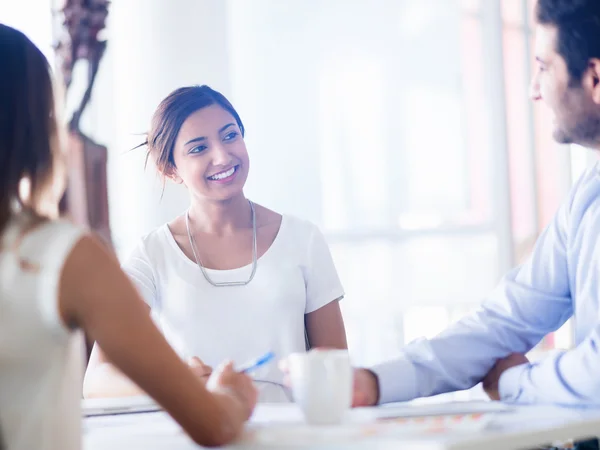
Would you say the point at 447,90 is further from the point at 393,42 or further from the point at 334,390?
the point at 334,390

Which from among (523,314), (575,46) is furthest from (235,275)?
(575,46)

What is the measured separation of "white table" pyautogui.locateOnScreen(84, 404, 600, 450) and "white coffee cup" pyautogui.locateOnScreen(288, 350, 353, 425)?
0.08 ft

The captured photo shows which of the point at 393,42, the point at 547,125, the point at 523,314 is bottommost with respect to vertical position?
the point at 523,314

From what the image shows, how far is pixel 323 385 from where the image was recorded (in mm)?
1116

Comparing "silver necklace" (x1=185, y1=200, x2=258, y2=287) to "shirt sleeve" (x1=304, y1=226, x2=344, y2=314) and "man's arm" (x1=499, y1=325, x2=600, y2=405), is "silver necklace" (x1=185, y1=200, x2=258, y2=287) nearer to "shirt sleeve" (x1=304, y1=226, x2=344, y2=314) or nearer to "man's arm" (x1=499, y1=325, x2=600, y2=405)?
"shirt sleeve" (x1=304, y1=226, x2=344, y2=314)

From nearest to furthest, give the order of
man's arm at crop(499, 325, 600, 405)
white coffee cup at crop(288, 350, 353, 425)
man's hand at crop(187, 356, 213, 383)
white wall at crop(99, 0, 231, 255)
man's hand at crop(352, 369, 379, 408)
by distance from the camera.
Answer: white coffee cup at crop(288, 350, 353, 425) → man's arm at crop(499, 325, 600, 405) → man's hand at crop(352, 369, 379, 408) → man's hand at crop(187, 356, 213, 383) → white wall at crop(99, 0, 231, 255)

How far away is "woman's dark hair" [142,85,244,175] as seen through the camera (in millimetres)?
2090

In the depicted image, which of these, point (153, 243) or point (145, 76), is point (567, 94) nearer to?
point (153, 243)

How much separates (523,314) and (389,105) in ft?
5.93

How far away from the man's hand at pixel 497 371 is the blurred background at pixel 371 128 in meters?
1.24

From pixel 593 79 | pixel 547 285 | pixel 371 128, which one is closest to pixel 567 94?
pixel 593 79

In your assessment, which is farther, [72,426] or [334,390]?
[334,390]

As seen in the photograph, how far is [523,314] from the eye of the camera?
1.63 metres

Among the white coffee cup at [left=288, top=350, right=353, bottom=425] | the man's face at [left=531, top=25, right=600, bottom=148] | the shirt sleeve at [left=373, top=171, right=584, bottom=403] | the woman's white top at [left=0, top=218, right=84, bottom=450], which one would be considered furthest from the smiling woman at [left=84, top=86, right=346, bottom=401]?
the woman's white top at [left=0, top=218, right=84, bottom=450]
